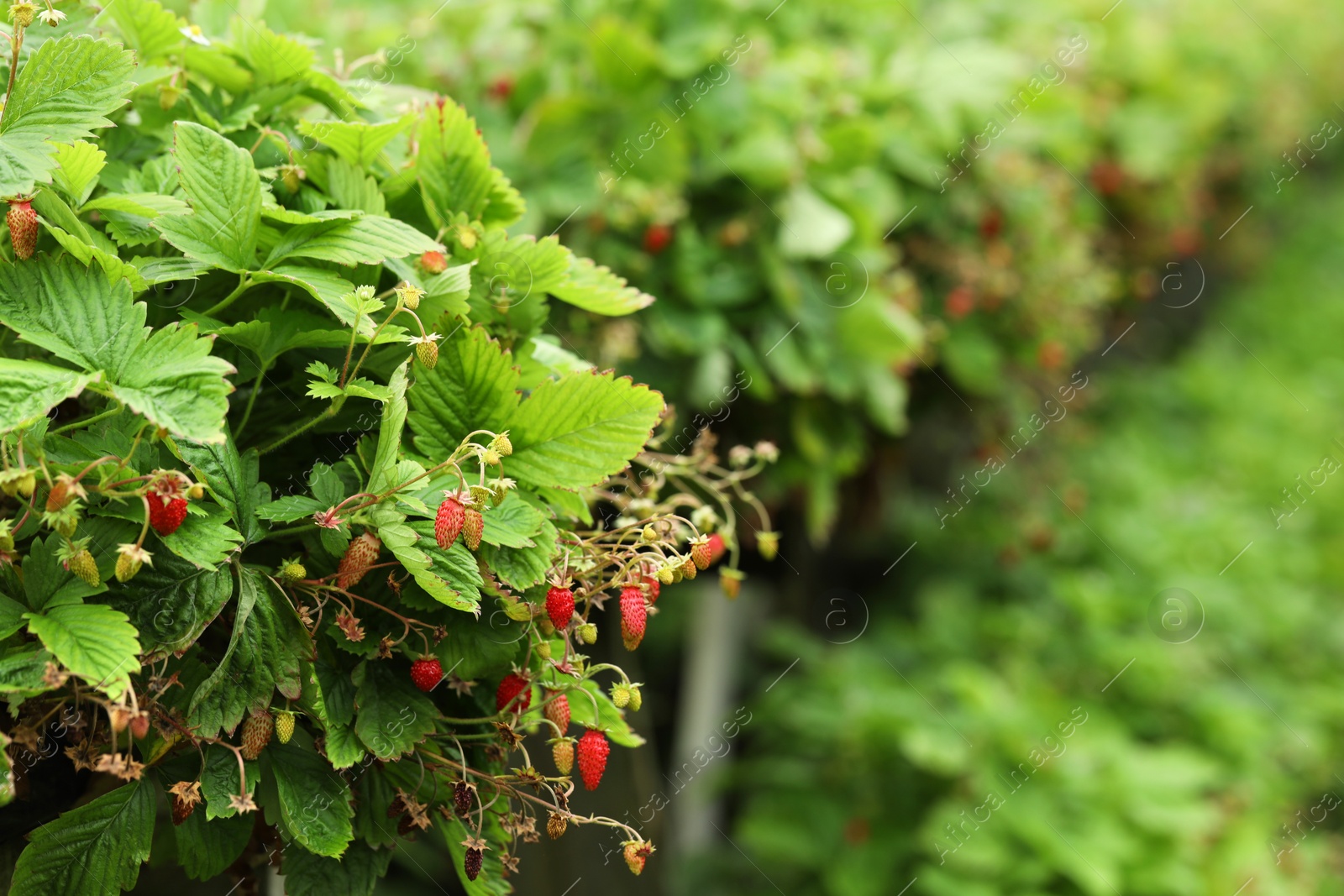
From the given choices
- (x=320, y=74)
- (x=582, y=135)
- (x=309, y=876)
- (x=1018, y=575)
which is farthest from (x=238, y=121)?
(x=1018, y=575)

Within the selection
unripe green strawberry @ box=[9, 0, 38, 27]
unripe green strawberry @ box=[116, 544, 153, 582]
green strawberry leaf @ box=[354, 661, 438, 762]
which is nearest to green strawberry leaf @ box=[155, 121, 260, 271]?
unripe green strawberry @ box=[9, 0, 38, 27]

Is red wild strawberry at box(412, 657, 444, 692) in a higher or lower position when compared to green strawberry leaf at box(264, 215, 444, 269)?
lower

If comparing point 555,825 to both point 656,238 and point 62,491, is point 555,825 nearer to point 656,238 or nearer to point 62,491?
point 62,491

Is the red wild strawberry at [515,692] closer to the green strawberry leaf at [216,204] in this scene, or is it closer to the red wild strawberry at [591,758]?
the red wild strawberry at [591,758]

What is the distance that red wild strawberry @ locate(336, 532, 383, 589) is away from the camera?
738 millimetres

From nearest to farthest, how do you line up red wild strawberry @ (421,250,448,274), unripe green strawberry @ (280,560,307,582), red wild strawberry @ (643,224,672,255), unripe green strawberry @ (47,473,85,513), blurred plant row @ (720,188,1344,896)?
unripe green strawberry @ (47,473,85,513)
unripe green strawberry @ (280,560,307,582)
red wild strawberry @ (421,250,448,274)
red wild strawberry @ (643,224,672,255)
blurred plant row @ (720,188,1344,896)

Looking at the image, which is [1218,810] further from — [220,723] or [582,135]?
[220,723]

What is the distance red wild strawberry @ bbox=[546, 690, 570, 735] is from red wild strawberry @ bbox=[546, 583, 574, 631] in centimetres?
7

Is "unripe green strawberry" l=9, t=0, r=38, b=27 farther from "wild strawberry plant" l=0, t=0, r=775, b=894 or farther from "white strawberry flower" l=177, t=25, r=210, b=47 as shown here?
"white strawberry flower" l=177, t=25, r=210, b=47

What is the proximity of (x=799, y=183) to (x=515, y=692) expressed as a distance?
1448mm

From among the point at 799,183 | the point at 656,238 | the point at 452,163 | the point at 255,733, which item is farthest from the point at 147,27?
the point at 799,183

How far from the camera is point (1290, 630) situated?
3430 millimetres

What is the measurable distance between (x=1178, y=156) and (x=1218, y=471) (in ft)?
4.88

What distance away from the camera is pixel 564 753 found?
0.80 meters
